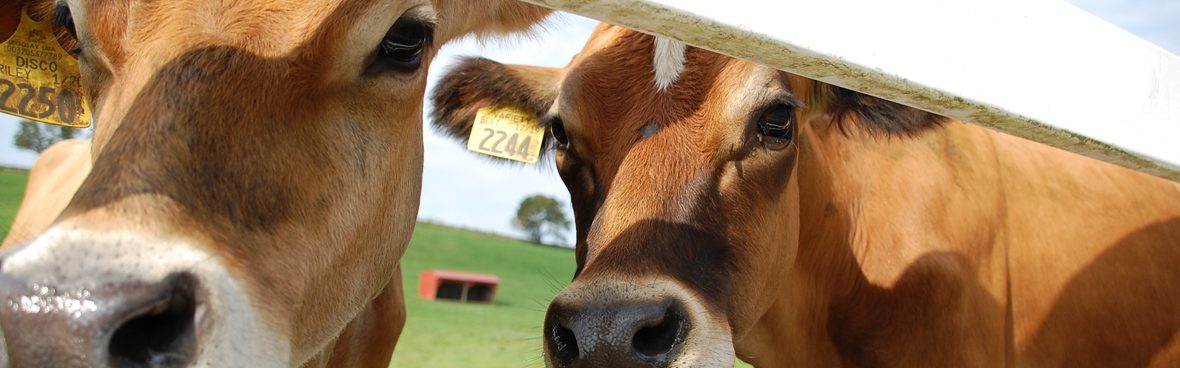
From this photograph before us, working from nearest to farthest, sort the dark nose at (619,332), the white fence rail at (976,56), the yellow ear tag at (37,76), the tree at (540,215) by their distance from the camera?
the white fence rail at (976,56)
the dark nose at (619,332)
the yellow ear tag at (37,76)
the tree at (540,215)

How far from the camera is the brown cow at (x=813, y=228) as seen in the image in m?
2.63

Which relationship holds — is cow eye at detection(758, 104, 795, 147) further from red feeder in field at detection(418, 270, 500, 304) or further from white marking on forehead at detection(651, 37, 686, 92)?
red feeder in field at detection(418, 270, 500, 304)

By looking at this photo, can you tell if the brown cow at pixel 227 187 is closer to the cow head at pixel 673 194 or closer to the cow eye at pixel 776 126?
the cow head at pixel 673 194

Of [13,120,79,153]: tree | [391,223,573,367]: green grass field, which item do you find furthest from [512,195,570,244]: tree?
[13,120,79,153]: tree

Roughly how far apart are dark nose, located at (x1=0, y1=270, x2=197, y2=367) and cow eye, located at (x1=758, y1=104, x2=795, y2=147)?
1.96m

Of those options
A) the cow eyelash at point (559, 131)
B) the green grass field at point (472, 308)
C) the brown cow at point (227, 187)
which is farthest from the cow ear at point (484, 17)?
the green grass field at point (472, 308)

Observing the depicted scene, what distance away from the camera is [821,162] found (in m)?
3.82

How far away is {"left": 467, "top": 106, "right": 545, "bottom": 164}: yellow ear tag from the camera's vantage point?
4.21 metres

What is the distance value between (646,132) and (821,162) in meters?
1.20

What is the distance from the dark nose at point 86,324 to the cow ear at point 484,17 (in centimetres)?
121

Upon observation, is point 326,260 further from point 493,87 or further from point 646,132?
point 493,87

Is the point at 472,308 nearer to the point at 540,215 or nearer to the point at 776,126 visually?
the point at 776,126

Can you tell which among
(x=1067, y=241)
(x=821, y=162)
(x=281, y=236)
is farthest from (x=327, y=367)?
(x=1067, y=241)

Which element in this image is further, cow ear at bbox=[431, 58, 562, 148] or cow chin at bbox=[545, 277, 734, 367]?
cow ear at bbox=[431, 58, 562, 148]
